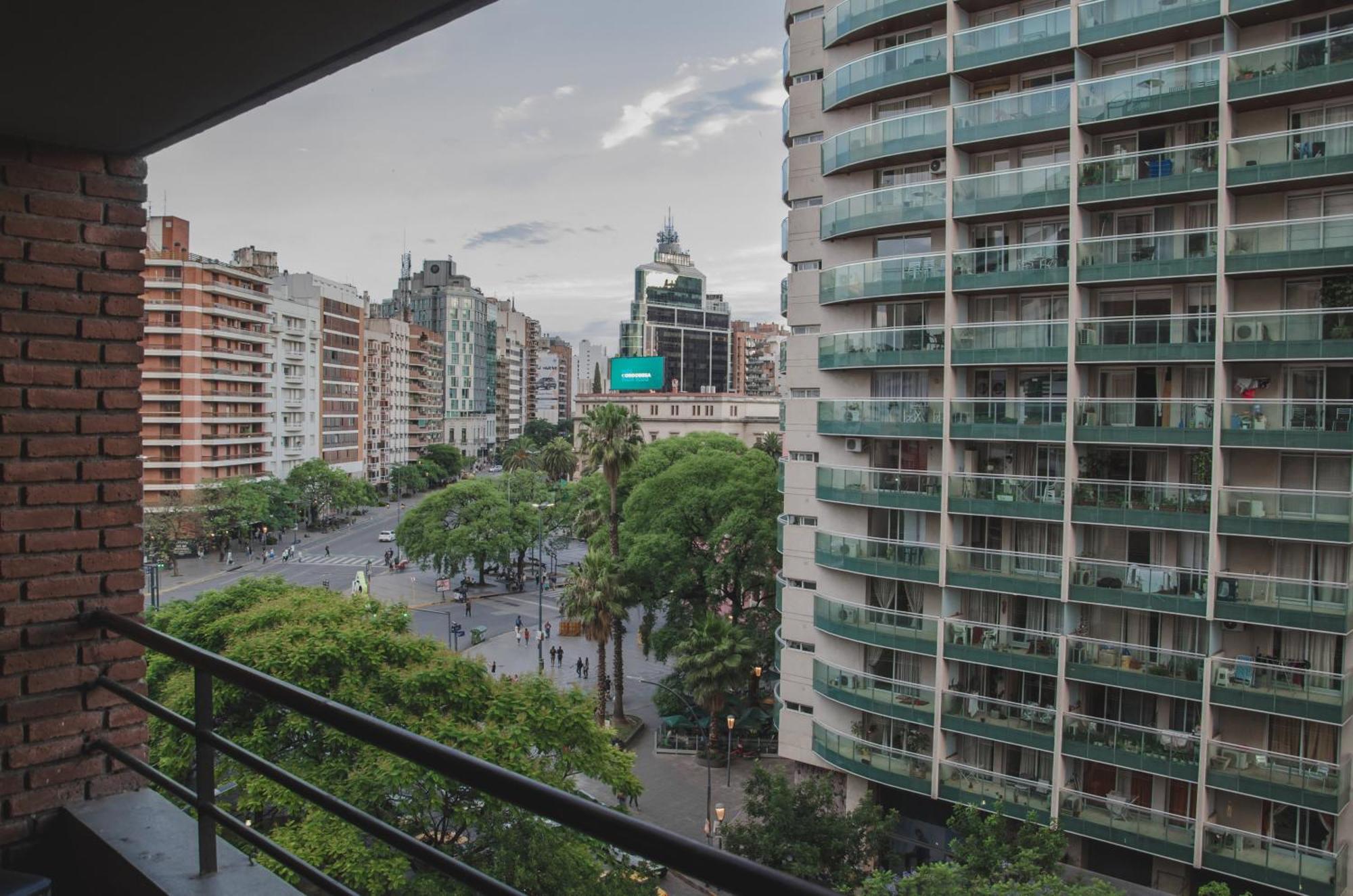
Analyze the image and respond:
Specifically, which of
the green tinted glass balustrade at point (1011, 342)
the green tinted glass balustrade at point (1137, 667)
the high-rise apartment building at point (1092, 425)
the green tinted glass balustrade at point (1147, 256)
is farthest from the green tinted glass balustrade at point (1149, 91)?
the green tinted glass balustrade at point (1137, 667)

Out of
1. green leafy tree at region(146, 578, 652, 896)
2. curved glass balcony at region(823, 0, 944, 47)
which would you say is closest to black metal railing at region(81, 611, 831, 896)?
green leafy tree at region(146, 578, 652, 896)

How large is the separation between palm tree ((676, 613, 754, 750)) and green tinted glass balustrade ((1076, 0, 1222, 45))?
16.7 m

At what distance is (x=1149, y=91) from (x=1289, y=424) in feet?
20.8

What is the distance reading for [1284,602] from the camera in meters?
16.1

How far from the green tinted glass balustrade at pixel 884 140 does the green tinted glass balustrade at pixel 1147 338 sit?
196 inches

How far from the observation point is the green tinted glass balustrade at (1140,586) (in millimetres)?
17062

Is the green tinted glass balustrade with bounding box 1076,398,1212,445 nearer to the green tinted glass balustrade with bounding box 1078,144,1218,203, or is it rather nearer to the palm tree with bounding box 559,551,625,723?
the green tinted glass balustrade with bounding box 1078,144,1218,203

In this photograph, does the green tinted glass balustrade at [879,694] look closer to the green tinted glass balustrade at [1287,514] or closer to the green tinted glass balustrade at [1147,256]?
the green tinted glass balustrade at [1287,514]

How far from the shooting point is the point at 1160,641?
17891mm

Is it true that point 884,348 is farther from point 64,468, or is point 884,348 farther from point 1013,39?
point 64,468

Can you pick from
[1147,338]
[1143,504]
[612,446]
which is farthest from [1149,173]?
[612,446]

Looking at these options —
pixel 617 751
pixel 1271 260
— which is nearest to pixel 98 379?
pixel 617 751

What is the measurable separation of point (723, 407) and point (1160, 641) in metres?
57.9

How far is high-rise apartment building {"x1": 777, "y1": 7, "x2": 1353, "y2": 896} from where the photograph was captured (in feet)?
52.9
